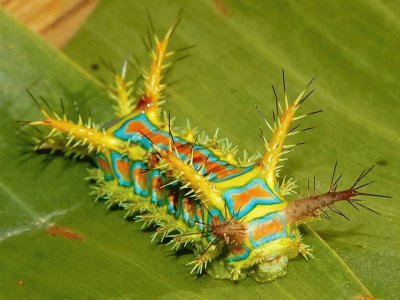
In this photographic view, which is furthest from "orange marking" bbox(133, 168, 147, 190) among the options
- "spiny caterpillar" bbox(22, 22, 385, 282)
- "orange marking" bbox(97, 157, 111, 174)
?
"orange marking" bbox(97, 157, 111, 174)

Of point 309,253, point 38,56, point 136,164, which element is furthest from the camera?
point 38,56

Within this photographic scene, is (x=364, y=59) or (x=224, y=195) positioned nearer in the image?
(x=224, y=195)

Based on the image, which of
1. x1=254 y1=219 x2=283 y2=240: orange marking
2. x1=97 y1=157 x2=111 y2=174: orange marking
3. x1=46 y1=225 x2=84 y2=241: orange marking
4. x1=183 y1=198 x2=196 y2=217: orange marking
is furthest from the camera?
x1=97 y1=157 x2=111 y2=174: orange marking

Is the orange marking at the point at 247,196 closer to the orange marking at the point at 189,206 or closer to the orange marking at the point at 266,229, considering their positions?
the orange marking at the point at 266,229

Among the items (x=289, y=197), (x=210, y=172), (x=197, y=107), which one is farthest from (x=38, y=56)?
(x=289, y=197)

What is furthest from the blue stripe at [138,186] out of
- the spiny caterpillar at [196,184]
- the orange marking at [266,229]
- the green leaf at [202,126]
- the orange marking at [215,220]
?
the orange marking at [266,229]

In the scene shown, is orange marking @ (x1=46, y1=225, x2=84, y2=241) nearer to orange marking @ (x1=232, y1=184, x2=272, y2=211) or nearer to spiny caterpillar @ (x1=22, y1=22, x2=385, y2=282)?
spiny caterpillar @ (x1=22, y1=22, x2=385, y2=282)

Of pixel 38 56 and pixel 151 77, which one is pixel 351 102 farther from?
pixel 38 56
